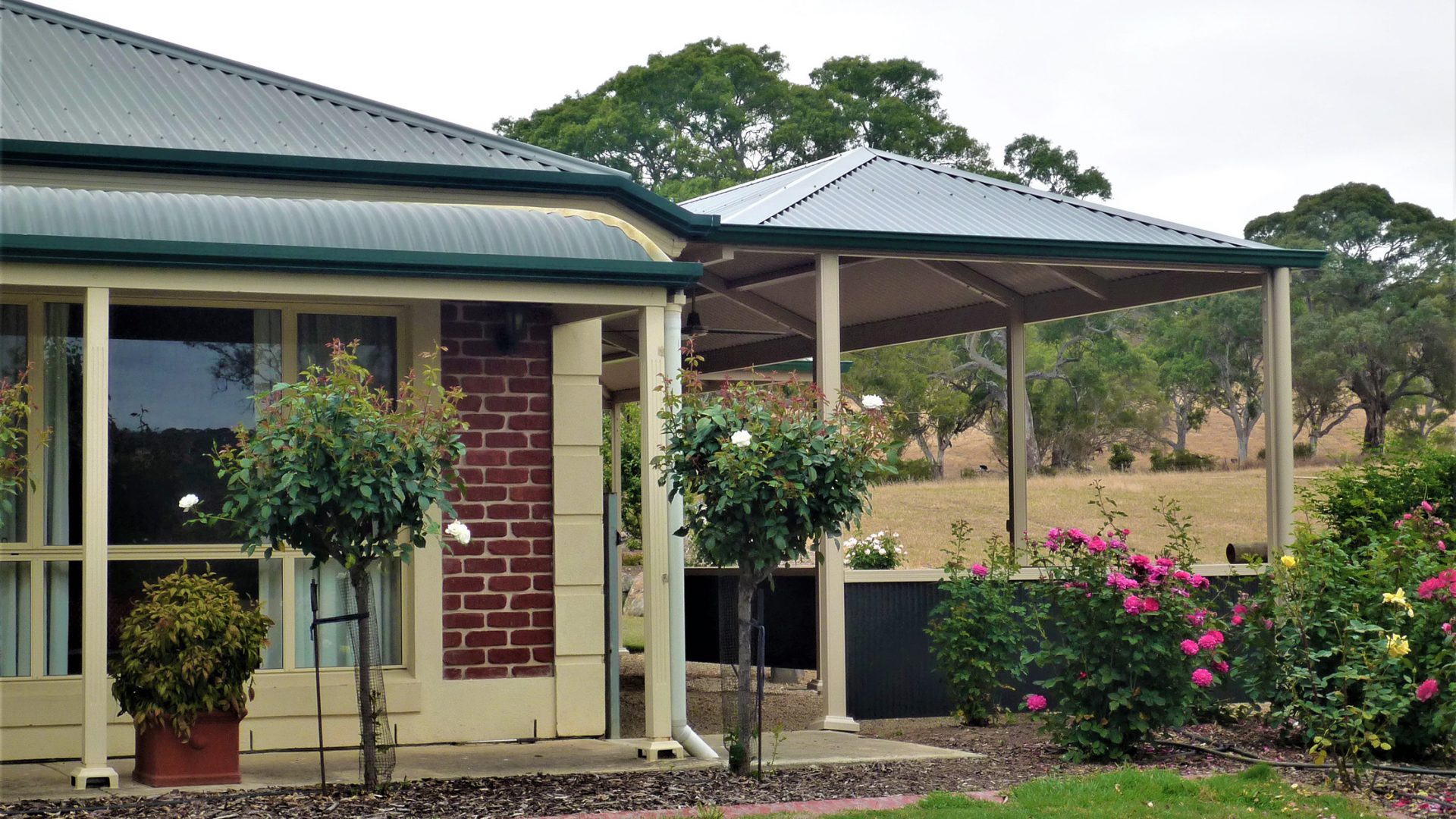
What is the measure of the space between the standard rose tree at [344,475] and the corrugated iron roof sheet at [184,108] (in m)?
2.34

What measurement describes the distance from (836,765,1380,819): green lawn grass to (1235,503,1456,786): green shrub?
469 mm

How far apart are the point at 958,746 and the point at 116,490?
5002 millimetres

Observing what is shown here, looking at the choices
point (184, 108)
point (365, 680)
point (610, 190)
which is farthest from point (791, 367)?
point (365, 680)

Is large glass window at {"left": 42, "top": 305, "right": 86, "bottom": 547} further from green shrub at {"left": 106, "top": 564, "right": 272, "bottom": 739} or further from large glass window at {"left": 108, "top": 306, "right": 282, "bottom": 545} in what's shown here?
green shrub at {"left": 106, "top": 564, "right": 272, "bottom": 739}

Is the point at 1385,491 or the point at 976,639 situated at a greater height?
the point at 1385,491

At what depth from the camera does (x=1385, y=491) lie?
43.0 ft

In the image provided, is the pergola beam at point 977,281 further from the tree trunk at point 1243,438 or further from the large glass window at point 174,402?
the tree trunk at point 1243,438

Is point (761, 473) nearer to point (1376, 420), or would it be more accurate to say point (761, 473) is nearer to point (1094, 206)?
point (1094, 206)

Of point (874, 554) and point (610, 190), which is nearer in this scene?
point (610, 190)

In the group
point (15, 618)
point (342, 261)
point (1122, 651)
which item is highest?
point (342, 261)

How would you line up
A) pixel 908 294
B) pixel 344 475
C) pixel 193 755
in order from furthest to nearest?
pixel 908 294 < pixel 193 755 < pixel 344 475

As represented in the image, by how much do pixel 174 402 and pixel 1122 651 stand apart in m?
5.44

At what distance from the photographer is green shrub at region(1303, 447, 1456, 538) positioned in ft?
41.6

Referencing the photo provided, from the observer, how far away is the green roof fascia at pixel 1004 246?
31.0 ft
